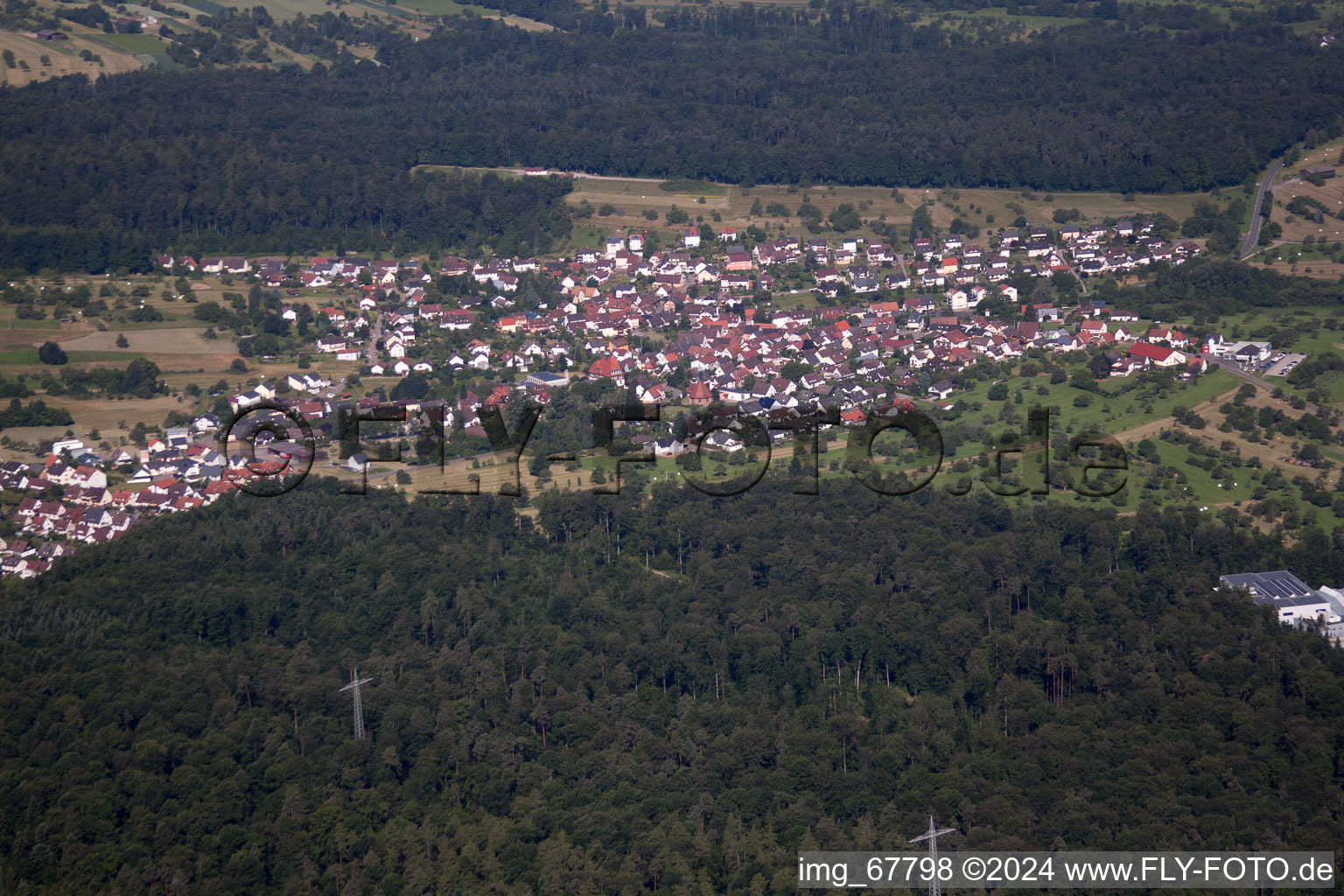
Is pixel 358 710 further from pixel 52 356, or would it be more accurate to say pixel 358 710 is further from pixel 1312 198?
pixel 1312 198

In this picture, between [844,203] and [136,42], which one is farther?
[136,42]

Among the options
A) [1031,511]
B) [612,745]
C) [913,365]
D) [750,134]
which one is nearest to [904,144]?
[750,134]

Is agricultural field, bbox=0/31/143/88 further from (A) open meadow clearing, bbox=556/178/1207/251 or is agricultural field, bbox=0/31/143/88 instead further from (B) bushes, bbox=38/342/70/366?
(B) bushes, bbox=38/342/70/366

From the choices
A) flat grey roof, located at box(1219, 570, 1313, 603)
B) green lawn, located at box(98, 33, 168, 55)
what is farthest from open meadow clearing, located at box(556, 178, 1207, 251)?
flat grey roof, located at box(1219, 570, 1313, 603)

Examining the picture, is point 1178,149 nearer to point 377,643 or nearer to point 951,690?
point 951,690

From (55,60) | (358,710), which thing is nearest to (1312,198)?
(358,710)

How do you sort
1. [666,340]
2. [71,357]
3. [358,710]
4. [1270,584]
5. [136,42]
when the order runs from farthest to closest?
1. [136,42]
2. [666,340]
3. [71,357]
4. [1270,584]
5. [358,710]

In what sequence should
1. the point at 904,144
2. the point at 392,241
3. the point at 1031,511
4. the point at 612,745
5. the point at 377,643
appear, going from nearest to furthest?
the point at 612,745, the point at 377,643, the point at 1031,511, the point at 392,241, the point at 904,144
